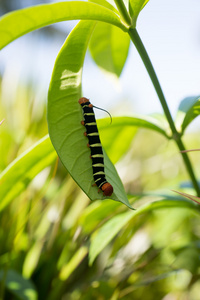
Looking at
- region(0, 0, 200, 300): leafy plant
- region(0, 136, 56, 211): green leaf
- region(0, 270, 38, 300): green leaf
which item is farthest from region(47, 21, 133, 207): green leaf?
region(0, 270, 38, 300): green leaf

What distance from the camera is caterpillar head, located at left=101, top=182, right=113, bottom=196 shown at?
0.55 m

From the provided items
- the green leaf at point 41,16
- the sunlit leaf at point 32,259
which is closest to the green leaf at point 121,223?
the sunlit leaf at point 32,259

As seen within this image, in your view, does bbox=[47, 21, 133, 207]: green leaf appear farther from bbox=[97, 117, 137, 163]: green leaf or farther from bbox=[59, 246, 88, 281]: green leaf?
bbox=[59, 246, 88, 281]: green leaf

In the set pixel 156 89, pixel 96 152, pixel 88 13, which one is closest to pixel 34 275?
pixel 96 152

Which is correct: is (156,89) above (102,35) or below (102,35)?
below

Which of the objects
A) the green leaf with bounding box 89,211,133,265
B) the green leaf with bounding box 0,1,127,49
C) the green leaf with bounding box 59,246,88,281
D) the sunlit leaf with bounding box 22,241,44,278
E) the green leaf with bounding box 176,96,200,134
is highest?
the green leaf with bounding box 0,1,127,49

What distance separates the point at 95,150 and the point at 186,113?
0.26 meters

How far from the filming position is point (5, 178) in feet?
2.22

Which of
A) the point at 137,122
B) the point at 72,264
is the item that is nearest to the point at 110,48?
the point at 137,122

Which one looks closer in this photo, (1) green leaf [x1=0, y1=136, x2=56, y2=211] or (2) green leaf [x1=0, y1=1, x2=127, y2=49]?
(2) green leaf [x1=0, y1=1, x2=127, y2=49]

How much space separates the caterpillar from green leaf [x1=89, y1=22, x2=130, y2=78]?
0.28m

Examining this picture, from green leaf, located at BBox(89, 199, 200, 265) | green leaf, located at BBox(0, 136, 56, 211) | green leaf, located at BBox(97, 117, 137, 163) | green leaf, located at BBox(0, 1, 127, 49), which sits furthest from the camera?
green leaf, located at BBox(97, 117, 137, 163)

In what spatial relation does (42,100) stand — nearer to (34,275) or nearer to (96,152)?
(34,275)

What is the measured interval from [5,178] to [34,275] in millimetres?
611
